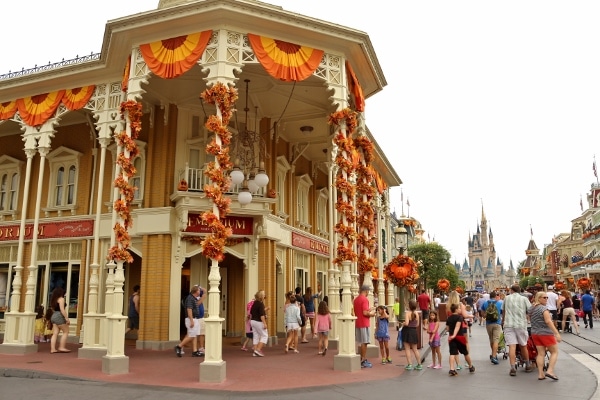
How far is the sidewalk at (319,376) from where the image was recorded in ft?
27.9

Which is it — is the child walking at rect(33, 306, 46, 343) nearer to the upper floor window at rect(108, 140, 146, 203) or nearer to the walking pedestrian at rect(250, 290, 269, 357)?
the upper floor window at rect(108, 140, 146, 203)

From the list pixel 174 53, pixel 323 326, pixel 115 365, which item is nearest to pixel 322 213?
pixel 323 326

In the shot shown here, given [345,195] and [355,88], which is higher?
[355,88]

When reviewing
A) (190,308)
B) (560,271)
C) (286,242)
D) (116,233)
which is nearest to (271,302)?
(286,242)

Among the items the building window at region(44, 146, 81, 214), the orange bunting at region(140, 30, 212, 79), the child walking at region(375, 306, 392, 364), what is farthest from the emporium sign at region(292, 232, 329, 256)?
the orange bunting at region(140, 30, 212, 79)

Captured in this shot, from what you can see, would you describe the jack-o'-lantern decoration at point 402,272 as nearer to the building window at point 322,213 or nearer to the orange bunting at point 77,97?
the building window at point 322,213

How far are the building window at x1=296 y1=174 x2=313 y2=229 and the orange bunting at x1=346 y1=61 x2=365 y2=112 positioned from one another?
7320 mm

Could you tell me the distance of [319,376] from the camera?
393 inches

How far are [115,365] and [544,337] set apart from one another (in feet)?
28.8

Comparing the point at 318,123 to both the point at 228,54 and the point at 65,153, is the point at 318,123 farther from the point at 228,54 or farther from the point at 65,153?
the point at 65,153

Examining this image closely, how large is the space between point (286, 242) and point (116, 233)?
782cm

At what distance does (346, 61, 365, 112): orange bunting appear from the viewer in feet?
44.6

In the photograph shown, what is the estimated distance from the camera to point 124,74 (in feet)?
44.0

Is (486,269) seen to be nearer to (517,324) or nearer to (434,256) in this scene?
(434,256)
